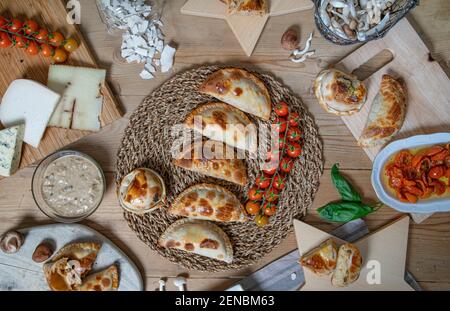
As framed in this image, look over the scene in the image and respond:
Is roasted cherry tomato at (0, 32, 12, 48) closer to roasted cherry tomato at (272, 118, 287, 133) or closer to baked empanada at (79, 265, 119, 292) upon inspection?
baked empanada at (79, 265, 119, 292)

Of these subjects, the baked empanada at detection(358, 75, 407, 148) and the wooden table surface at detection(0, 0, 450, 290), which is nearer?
the baked empanada at detection(358, 75, 407, 148)

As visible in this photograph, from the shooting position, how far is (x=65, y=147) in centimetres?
221

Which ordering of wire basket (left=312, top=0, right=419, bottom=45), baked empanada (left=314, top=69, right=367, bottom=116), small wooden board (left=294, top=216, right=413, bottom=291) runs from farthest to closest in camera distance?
1. small wooden board (left=294, top=216, right=413, bottom=291)
2. baked empanada (left=314, top=69, right=367, bottom=116)
3. wire basket (left=312, top=0, right=419, bottom=45)

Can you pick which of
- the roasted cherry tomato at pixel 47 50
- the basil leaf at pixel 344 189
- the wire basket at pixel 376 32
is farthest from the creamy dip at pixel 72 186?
the wire basket at pixel 376 32

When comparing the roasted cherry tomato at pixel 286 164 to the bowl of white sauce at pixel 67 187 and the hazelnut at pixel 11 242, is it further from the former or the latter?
the hazelnut at pixel 11 242

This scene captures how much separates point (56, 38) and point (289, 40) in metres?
1.23

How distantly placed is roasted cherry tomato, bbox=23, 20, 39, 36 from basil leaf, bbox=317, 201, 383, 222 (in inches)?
70.9

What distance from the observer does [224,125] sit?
2.12 m

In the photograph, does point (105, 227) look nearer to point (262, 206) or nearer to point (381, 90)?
point (262, 206)

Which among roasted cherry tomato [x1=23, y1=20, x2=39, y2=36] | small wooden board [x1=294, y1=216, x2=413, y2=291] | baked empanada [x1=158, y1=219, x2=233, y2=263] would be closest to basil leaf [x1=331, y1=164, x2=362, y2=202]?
small wooden board [x1=294, y1=216, x2=413, y2=291]

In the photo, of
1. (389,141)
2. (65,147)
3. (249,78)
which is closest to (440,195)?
(389,141)

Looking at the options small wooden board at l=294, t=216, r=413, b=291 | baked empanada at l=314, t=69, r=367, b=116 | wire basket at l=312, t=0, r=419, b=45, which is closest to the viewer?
wire basket at l=312, t=0, r=419, b=45

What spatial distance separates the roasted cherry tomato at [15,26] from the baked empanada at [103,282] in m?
1.34

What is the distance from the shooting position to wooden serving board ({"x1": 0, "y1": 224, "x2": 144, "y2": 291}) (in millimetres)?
2168
